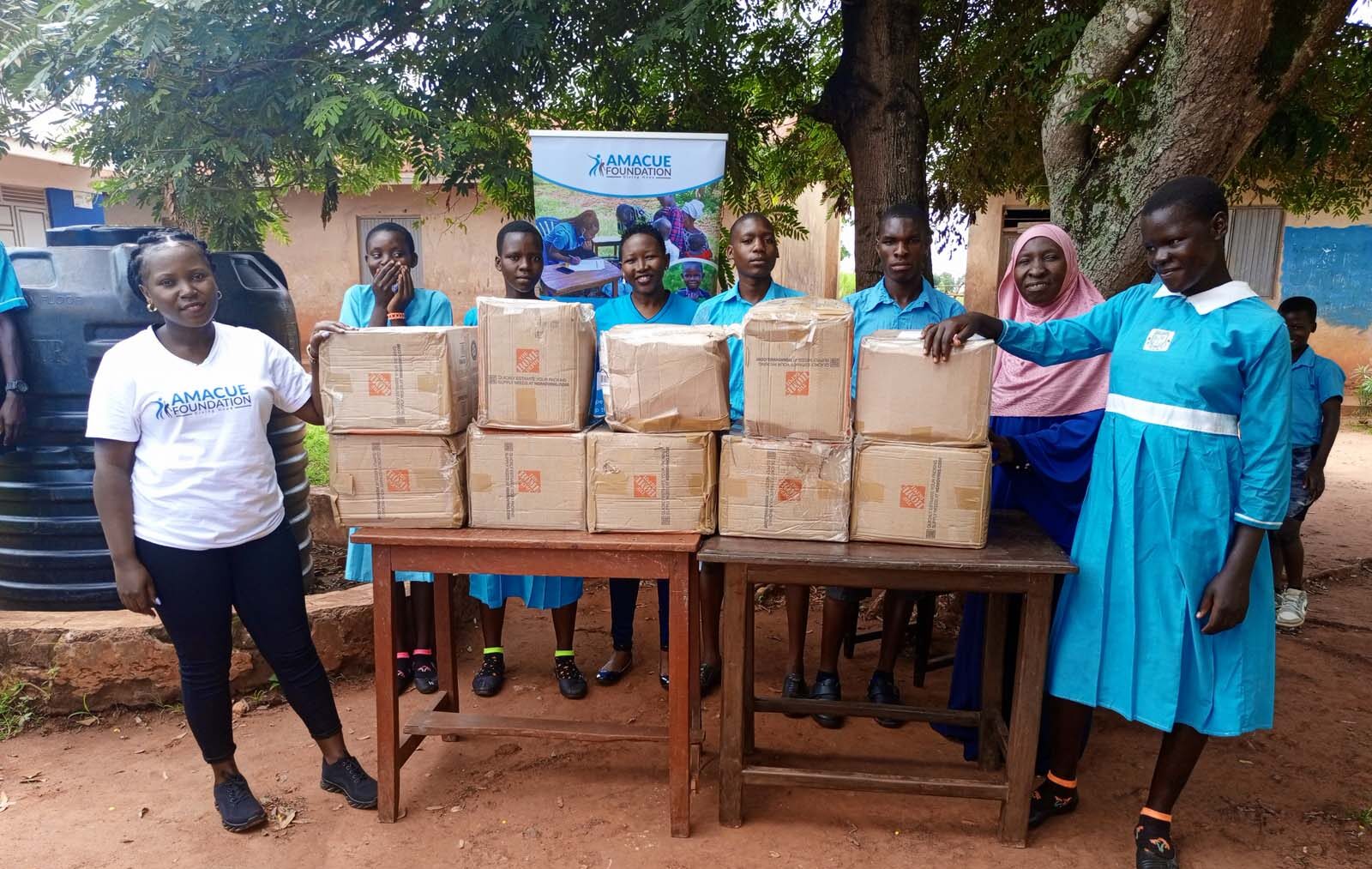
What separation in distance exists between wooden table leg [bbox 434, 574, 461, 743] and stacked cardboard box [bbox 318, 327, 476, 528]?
2.25 feet

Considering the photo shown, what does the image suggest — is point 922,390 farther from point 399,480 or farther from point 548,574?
point 399,480

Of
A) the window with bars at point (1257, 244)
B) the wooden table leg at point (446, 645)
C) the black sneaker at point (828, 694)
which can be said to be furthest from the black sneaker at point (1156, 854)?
the window with bars at point (1257, 244)

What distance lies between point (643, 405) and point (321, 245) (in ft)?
32.5

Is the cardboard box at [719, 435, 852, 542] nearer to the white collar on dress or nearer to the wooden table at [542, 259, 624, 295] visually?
the white collar on dress

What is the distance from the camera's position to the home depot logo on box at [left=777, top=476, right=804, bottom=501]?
2.35 meters

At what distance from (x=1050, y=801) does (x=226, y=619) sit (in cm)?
247

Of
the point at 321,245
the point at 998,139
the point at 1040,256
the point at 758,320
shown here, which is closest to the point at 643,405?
the point at 758,320

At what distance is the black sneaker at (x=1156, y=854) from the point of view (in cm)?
234

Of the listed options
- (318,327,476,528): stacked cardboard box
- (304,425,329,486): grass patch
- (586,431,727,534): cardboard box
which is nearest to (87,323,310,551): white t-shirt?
(318,327,476,528): stacked cardboard box

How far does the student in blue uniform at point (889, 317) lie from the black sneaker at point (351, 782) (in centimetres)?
150

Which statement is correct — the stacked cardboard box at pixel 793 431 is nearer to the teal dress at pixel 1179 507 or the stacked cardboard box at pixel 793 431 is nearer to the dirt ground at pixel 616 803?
the teal dress at pixel 1179 507

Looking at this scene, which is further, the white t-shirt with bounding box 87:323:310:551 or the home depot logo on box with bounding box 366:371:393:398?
the home depot logo on box with bounding box 366:371:393:398

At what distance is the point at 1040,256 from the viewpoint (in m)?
2.64

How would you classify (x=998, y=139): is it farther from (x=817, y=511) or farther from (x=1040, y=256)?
(x=817, y=511)
